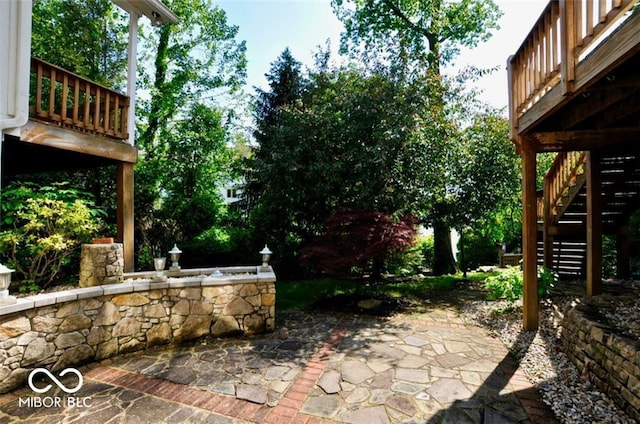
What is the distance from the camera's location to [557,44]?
318 centimetres

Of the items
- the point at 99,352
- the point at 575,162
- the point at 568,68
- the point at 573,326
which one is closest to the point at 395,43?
the point at 575,162

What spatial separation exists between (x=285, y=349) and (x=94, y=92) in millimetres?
5141

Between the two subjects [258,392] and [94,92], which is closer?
[258,392]

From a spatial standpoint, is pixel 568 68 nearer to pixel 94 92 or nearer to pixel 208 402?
pixel 208 402

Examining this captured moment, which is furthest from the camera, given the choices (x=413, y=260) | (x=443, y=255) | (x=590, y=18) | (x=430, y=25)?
(x=430, y=25)

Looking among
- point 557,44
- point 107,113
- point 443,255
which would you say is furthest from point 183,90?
point 557,44

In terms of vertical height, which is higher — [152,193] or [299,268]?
[152,193]

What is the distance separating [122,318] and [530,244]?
546 centimetres

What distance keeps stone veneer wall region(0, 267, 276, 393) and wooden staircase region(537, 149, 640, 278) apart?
5763mm

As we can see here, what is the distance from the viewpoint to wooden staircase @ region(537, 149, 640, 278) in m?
5.13

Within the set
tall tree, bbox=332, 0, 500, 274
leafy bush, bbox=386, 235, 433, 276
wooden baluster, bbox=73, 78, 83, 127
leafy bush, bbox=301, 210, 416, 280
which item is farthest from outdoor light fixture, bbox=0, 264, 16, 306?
tall tree, bbox=332, 0, 500, 274

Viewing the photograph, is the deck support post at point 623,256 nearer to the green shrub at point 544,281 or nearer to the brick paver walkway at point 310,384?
the green shrub at point 544,281

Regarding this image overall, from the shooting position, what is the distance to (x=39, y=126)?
4250 mm

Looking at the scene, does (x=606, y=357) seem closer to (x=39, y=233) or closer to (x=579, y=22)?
(x=579, y=22)
